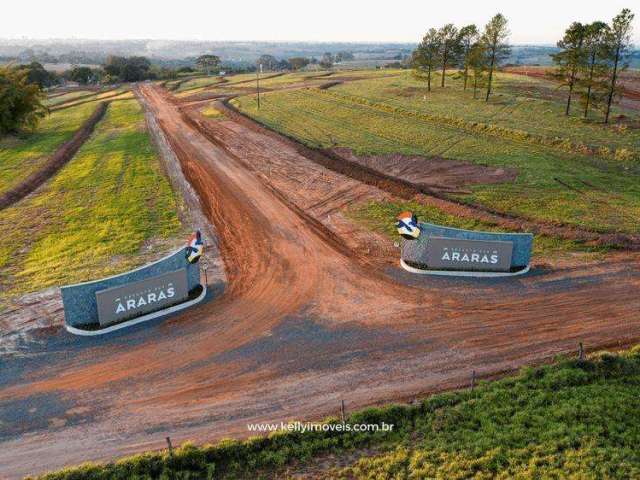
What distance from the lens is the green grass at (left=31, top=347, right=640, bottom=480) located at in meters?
13.3

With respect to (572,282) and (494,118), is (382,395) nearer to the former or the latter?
(572,282)

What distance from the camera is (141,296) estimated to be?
21578 millimetres

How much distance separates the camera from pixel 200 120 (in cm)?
6562

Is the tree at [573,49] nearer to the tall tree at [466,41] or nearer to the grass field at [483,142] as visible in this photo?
the grass field at [483,142]

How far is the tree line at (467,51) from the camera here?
209ft

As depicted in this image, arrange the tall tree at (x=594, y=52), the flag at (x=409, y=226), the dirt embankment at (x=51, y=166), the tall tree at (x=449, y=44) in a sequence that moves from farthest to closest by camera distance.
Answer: the tall tree at (x=449, y=44) → the tall tree at (x=594, y=52) → the dirt embankment at (x=51, y=166) → the flag at (x=409, y=226)

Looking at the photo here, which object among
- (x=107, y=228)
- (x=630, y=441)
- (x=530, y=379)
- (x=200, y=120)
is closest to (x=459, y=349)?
(x=530, y=379)

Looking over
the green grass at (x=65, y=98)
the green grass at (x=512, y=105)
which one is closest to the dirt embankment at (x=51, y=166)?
the green grass at (x=65, y=98)

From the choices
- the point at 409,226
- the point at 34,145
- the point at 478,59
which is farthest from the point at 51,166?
the point at 478,59

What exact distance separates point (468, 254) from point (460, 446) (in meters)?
12.6

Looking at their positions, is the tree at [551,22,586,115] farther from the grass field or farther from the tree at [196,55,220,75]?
the tree at [196,55,220,75]

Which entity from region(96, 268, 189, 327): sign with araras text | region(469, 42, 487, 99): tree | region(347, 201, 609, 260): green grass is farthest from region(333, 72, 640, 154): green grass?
region(96, 268, 189, 327): sign with araras text

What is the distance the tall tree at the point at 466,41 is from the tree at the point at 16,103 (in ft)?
192

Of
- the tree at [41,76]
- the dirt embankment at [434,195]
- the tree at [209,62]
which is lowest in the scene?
the dirt embankment at [434,195]
